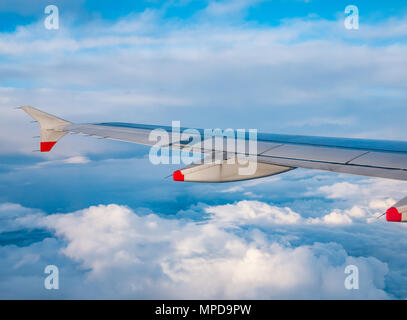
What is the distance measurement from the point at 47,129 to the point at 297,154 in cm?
1059

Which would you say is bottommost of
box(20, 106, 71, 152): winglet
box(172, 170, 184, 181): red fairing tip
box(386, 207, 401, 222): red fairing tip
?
box(386, 207, 401, 222): red fairing tip

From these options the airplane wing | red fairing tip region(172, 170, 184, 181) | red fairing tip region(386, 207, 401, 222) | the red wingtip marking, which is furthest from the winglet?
red fairing tip region(386, 207, 401, 222)

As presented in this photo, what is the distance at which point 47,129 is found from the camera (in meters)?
13.9

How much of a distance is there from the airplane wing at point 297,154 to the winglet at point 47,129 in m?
2.85

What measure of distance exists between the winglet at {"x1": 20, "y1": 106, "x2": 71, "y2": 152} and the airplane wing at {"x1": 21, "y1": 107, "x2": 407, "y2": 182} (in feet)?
9.35

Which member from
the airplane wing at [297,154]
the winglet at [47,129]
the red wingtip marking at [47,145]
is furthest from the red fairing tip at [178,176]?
the red wingtip marking at [47,145]

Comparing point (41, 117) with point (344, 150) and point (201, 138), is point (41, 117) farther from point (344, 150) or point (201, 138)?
point (344, 150)

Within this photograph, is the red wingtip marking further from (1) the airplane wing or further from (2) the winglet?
(1) the airplane wing

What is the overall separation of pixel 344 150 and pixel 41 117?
11.5 metres

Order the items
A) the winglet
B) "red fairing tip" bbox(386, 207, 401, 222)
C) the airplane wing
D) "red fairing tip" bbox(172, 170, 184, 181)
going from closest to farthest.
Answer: "red fairing tip" bbox(386, 207, 401, 222) → the airplane wing → "red fairing tip" bbox(172, 170, 184, 181) → the winglet

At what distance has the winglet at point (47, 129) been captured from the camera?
13758mm

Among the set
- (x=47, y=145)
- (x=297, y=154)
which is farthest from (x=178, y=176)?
(x=47, y=145)

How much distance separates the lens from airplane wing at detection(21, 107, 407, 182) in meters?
5.94

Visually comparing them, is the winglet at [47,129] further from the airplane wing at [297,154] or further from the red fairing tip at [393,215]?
Answer: the red fairing tip at [393,215]
